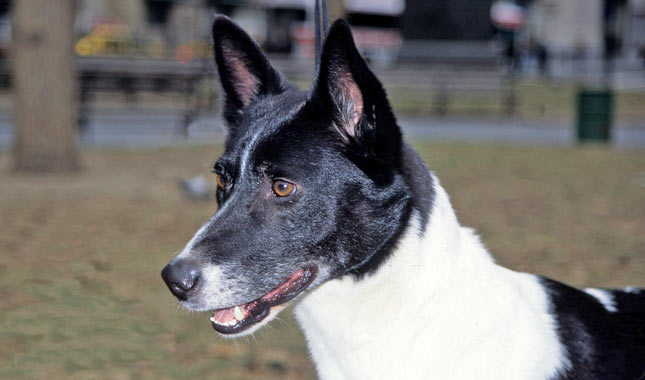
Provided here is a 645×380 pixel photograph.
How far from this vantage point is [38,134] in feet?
33.5

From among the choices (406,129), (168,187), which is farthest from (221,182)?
(406,129)

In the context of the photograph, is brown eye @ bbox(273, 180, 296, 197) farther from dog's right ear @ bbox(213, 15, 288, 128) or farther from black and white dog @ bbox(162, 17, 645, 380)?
dog's right ear @ bbox(213, 15, 288, 128)

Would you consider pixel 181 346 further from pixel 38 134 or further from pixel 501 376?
pixel 38 134

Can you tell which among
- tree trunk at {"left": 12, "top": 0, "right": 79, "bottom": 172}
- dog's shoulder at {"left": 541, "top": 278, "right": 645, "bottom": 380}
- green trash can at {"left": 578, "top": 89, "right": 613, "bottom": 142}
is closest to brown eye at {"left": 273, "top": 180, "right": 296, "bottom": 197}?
dog's shoulder at {"left": 541, "top": 278, "right": 645, "bottom": 380}

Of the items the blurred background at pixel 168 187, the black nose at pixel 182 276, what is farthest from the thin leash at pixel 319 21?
the black nose at pixel 182 276

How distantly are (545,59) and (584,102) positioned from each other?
29.2 metres

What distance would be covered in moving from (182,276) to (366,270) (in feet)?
2.40

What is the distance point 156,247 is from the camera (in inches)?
300

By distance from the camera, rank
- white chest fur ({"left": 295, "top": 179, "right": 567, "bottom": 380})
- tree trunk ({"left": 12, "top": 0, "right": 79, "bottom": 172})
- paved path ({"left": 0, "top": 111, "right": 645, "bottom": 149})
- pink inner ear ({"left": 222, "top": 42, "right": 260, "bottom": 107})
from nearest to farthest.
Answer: white chest fur ({"left": 295, "top": 179, "right": 567, "bottom": 380}) → pink inner ear ({"left": 222, "top": 42, "right": 260, "bottom": 107}) → tree trunk ({"left": 12, "top": 0, "right": 79, "bottom": 172}) → paved path ({"left": 0, "top": 111, "right": 645, "bottom": 149})

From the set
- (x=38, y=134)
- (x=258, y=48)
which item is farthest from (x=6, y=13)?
(x=258, y=48)

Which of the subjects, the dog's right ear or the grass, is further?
the grass

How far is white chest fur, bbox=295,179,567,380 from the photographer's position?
9.13 ft

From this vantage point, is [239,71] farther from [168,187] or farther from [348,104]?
[168,187]

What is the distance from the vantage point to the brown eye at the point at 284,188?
310 centimetres
